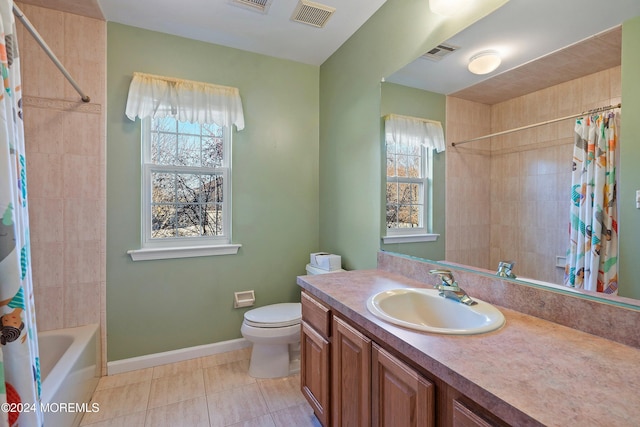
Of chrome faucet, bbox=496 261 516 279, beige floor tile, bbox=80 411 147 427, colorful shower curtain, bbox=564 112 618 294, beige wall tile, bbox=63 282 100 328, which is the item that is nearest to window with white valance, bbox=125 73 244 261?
beige wall tile, bbox=63 282 100 328

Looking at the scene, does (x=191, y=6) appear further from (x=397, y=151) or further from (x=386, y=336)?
(x=386, y=336)

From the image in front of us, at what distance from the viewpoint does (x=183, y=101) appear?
7.41ft

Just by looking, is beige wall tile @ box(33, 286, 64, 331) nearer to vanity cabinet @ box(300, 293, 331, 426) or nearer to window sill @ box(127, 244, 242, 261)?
window sill @ box(127, 244, 242, 261)

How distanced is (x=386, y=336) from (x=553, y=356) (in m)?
0.47

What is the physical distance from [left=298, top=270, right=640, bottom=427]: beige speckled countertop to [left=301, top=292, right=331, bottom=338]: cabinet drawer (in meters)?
0.33

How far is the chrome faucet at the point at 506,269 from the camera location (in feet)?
4.04

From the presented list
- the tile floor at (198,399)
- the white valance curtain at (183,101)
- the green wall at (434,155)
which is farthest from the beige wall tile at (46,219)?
the green wall at (434,155)

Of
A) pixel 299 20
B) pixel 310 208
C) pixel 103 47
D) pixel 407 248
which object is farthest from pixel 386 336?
pixel 103 47

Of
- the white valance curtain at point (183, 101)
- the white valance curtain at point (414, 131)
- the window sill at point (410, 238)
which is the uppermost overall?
the white valance curtain at point (183, 101)

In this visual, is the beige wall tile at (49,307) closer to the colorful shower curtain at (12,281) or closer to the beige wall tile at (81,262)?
the beige wall tile at (81,262)

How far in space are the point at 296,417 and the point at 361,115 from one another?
2.07m

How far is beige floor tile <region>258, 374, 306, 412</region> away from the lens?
6.09ft

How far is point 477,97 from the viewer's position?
1387mm

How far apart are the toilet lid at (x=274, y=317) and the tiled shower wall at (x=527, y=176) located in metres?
1.25
